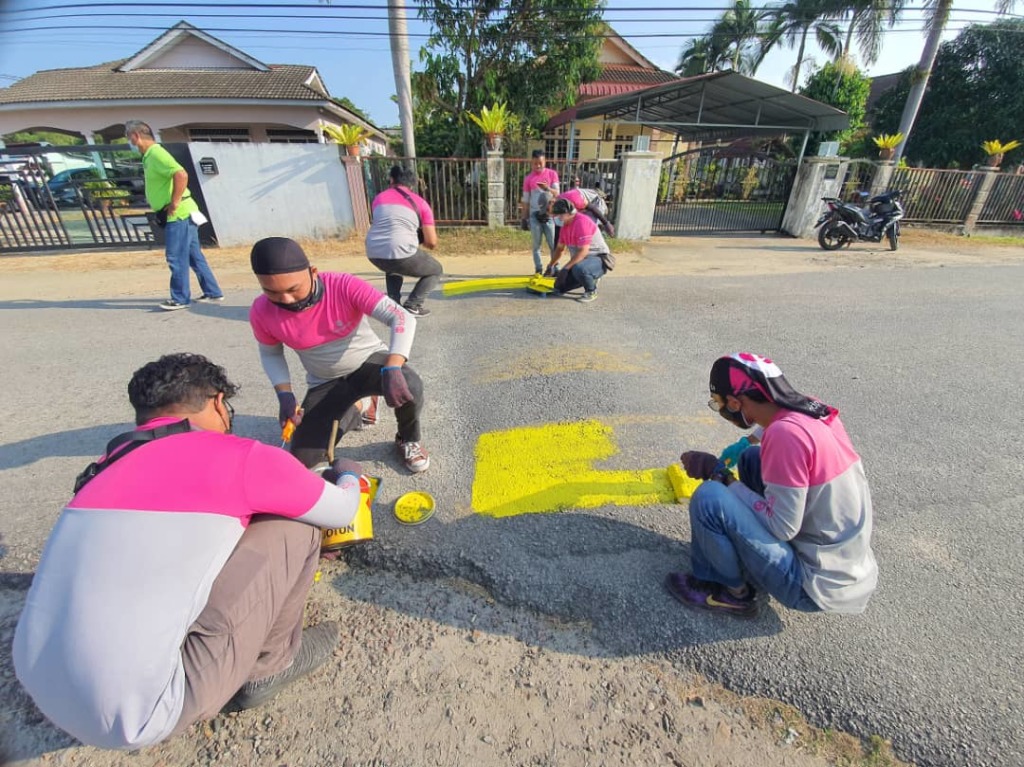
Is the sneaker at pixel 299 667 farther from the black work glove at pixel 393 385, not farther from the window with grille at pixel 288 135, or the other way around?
the window with grille at pixel 288 135

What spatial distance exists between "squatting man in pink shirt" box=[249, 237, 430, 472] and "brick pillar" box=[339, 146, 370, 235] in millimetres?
7936

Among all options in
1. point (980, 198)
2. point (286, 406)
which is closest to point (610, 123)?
point (980, 198)

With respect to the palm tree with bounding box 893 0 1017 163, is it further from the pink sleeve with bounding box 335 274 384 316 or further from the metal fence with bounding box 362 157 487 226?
the pink sleeve with bounding box 335 274 384 316

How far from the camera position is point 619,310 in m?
5.49

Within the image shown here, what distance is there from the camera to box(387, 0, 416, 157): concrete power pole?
9.38 meters

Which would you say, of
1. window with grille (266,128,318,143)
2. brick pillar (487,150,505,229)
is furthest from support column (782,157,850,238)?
window with grille (266,128,318,143)

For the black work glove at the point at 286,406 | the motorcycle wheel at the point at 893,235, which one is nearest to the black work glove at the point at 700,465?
the black work glove at the point at 286,406

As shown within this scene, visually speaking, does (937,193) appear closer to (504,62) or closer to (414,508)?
(504,62)

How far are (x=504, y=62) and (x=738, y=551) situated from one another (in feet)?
51.3

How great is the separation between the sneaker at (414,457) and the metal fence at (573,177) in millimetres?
8601

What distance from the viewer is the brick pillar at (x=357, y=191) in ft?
30.2

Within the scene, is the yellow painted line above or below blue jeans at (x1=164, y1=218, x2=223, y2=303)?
below

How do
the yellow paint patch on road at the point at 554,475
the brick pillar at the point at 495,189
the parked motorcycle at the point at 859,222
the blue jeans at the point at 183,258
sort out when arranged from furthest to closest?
the brick pillar at the point at 495,189 → the parked motorcycle at the point at 859,222 → the blue jeans at the point at 183,258 → the yellow paint patch on road at the point at 554,475

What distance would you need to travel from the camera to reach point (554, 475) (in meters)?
2.66
